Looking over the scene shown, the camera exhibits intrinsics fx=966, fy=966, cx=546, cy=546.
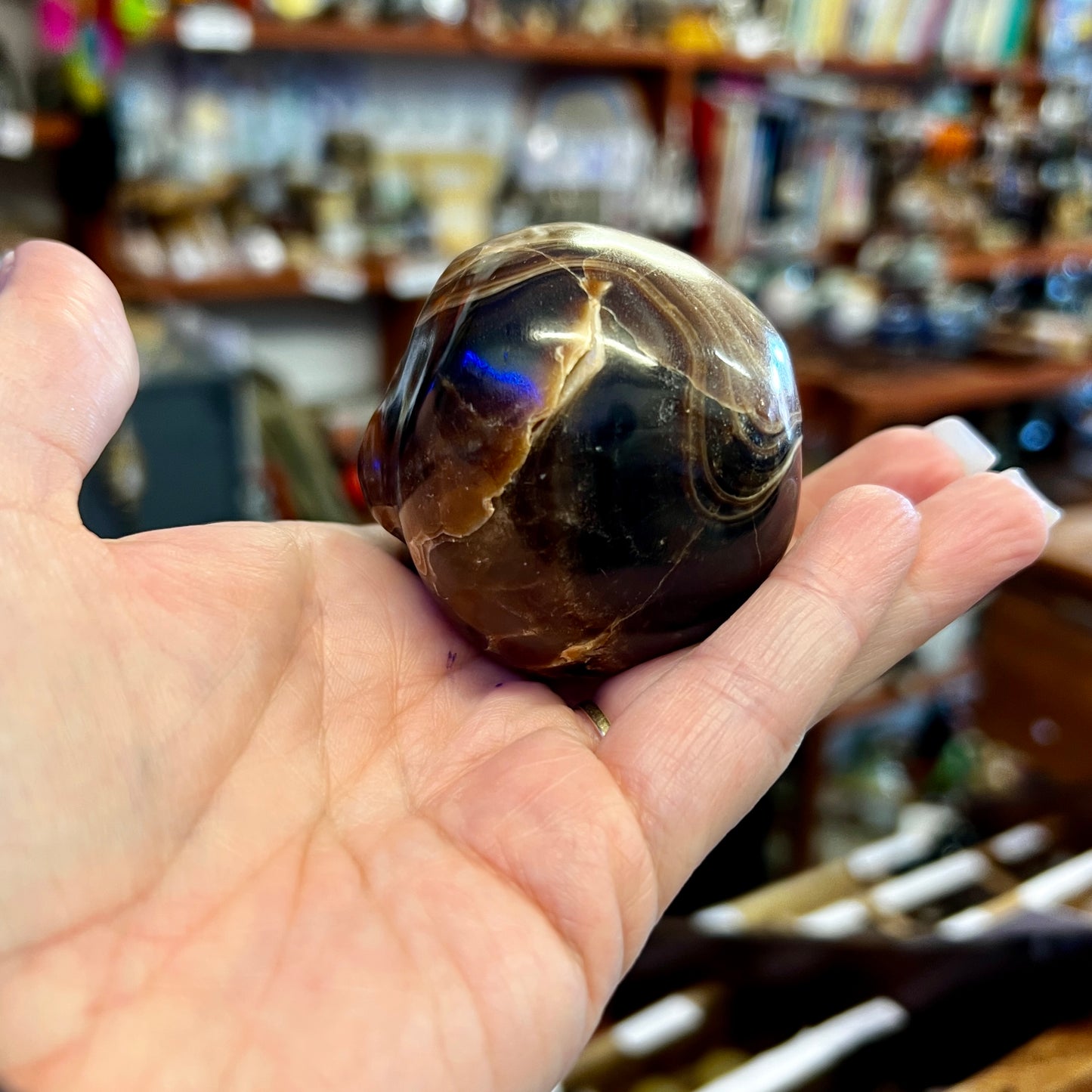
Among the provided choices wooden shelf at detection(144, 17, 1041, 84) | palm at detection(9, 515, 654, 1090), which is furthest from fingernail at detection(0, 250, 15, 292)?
wooden shelf at detection(144, 17, 1041, 84)

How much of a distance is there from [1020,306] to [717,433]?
239 centimetres

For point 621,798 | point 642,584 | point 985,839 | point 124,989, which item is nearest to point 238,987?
point 124,989

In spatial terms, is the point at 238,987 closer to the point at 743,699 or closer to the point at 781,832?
the point at 743,699

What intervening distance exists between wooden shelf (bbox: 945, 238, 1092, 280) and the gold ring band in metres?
1.97

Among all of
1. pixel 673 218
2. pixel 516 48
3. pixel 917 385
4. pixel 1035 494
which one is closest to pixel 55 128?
pixel 516 48

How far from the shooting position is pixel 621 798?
56cm

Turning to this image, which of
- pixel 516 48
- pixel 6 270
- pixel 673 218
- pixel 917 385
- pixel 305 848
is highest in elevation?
pixel 516 48

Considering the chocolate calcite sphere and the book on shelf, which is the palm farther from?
the book on shelf

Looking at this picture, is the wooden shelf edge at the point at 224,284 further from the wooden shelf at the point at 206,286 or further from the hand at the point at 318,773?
the hand at the point at 318,773

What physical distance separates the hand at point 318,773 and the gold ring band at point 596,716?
13mm

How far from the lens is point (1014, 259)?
2.44 meters

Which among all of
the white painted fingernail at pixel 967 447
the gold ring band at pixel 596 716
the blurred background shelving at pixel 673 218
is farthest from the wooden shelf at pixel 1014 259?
the gold ring band at pixel 596 716

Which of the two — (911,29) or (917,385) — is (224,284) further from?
(911,29)

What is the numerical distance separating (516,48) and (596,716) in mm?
1350
